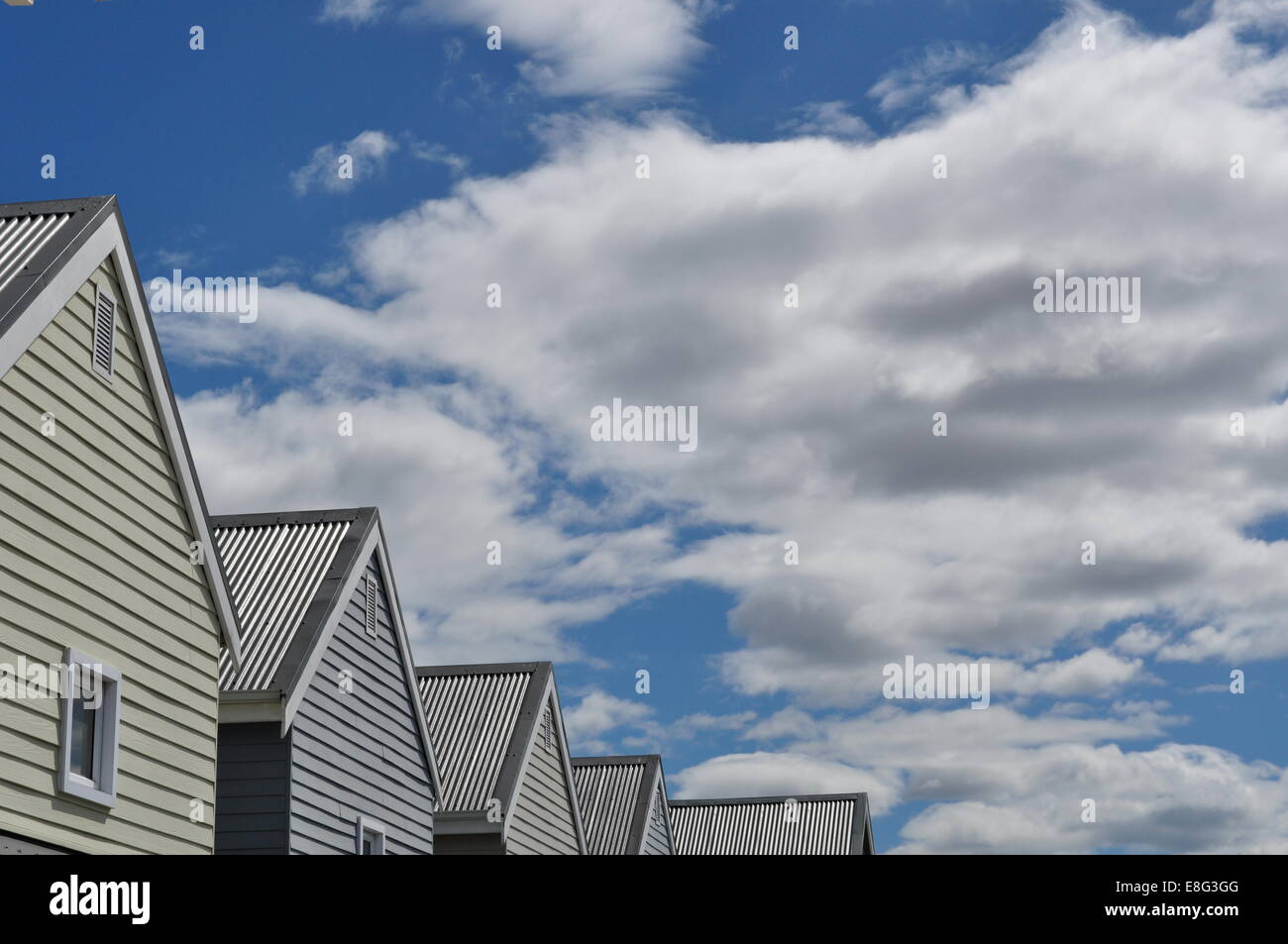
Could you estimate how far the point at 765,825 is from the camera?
54.0 metres

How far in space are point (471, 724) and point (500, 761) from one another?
1.40 m

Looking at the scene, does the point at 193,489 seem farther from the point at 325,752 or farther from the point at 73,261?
the point at 325,752

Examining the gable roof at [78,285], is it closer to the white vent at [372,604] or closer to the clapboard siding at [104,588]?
the clapboard siding at [104,588]

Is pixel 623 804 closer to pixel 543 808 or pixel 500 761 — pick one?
pixel 543 808

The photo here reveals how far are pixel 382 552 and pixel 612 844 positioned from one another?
53.8 feet

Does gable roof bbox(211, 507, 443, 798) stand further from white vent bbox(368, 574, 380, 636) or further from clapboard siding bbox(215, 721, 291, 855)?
clapboard siding bbox(215, 721, 291, 855)

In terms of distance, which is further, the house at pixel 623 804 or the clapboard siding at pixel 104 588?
the house at pixel 623 804

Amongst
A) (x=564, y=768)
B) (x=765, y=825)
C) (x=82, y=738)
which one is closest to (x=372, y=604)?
(x=82, y=738)

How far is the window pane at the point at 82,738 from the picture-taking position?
14062 mm

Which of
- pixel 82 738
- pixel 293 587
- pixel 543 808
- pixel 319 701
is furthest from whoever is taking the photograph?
pixel 543 808

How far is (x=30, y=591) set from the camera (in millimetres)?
13312

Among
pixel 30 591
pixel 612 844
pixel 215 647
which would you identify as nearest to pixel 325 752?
pixel 215 647

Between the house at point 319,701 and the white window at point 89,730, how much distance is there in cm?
350

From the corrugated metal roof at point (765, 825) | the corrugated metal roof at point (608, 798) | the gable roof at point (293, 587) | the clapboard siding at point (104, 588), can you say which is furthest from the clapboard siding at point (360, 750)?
the corrugated metal roof at point (765, 825)
